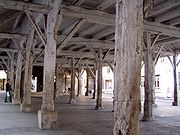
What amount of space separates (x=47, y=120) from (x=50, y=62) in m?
1.50

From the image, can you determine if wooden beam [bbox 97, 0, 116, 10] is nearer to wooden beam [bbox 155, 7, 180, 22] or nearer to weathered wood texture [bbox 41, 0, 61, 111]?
weathered wood texture [bbox 41, 0, 61, 111]

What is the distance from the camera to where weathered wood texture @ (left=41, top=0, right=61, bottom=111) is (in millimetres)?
5922

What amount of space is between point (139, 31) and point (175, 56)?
40.9 feet

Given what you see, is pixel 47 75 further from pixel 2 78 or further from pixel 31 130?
pixel 2 78

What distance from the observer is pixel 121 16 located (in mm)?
2596

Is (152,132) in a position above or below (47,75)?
below

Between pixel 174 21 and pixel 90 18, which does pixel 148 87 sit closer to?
pixel 174 21

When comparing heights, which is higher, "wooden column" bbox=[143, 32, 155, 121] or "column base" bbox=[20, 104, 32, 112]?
"wooden column" bbox=[143, 32, 155, 121]

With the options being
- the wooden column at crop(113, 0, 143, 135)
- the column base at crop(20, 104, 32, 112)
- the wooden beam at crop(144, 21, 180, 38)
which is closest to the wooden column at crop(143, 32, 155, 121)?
the wooden beam at crop(144, 21, 180, 38)

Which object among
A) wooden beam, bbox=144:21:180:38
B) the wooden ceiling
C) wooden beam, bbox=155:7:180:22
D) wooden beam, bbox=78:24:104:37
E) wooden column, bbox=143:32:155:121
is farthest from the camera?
wooden beam, bbox=78:24:104:37

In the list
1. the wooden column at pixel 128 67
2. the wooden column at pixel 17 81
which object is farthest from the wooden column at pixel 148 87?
the wooden column at pixel 17 81

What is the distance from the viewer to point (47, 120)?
5.88m

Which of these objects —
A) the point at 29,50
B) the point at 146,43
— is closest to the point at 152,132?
the point at 146,43

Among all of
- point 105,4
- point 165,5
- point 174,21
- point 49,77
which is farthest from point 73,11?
point 174,21
